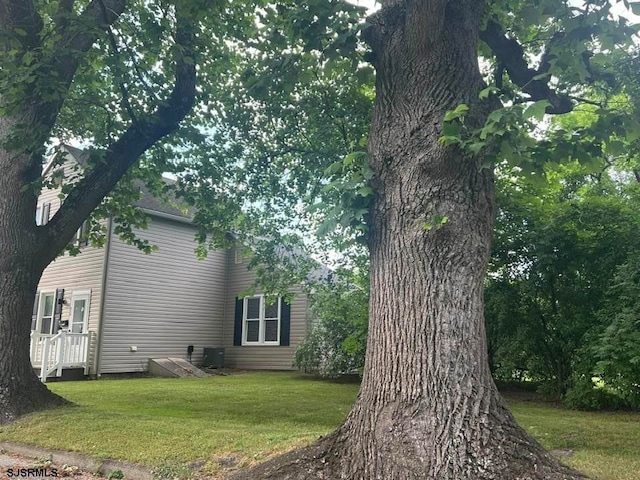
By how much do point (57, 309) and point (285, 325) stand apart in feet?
23.4

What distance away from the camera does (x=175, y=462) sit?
5.03m

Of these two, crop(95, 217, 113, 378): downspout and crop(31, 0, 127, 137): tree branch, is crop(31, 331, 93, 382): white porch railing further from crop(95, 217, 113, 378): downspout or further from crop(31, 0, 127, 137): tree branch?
crop(31, 0, 127, 137): tree branch

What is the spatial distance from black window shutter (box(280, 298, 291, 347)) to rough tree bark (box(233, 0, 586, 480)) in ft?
45.0

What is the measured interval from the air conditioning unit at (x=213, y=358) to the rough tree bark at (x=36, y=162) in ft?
34.2

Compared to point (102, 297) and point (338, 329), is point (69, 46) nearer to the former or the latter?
point (338, 329)

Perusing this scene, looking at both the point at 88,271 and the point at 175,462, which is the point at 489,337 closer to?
the point at 175,462

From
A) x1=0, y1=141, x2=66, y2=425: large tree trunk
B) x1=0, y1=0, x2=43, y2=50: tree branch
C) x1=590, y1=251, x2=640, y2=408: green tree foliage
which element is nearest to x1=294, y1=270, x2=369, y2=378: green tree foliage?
x1=590, y1=251, x2=640, y2=408: green tree foliage

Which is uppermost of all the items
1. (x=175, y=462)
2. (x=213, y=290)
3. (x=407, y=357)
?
(x=213, y=290)

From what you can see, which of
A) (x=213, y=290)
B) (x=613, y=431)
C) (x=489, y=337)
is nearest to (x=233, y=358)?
(x=213, y=290)

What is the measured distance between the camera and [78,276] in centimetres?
1727

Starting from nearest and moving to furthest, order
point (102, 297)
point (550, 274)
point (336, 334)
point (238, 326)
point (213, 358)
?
1. point (550, 274)
2. point (336, 334)
3. point (102, 297)
4. point (213, 358)
5. point (238, 326)

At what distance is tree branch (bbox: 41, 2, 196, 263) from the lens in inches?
333

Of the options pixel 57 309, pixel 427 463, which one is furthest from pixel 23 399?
pixel 57 309

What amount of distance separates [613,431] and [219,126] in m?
7.79
